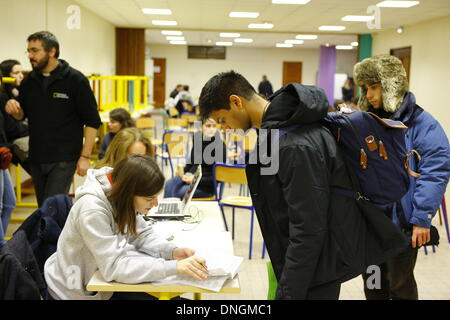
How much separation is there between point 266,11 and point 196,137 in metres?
5.67

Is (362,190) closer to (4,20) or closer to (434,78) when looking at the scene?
(4,20)

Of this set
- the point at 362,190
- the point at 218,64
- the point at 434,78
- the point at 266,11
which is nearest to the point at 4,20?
the point at 266,11

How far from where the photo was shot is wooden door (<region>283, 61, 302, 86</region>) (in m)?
21.3

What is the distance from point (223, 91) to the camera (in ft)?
5.19

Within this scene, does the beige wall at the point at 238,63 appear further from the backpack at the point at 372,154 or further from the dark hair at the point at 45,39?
the backpack at the point at 372,154

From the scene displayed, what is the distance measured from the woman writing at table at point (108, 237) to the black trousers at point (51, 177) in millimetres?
1520

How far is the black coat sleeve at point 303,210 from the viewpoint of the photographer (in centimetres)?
142

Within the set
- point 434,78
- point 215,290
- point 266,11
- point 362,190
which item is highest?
point 266,11

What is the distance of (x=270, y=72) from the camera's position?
2123 cm

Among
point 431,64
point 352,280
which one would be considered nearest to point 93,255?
point 352,280

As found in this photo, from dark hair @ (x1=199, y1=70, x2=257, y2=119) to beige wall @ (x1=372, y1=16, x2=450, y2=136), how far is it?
782 centimetres

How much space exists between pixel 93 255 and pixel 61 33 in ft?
23.3

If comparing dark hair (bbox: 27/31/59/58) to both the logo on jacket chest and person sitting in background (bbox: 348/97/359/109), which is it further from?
person sitting in background (bbox: 348/97/359/109)

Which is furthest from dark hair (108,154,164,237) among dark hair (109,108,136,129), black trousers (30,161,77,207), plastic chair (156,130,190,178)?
plastic chair (156,130,190,178)
